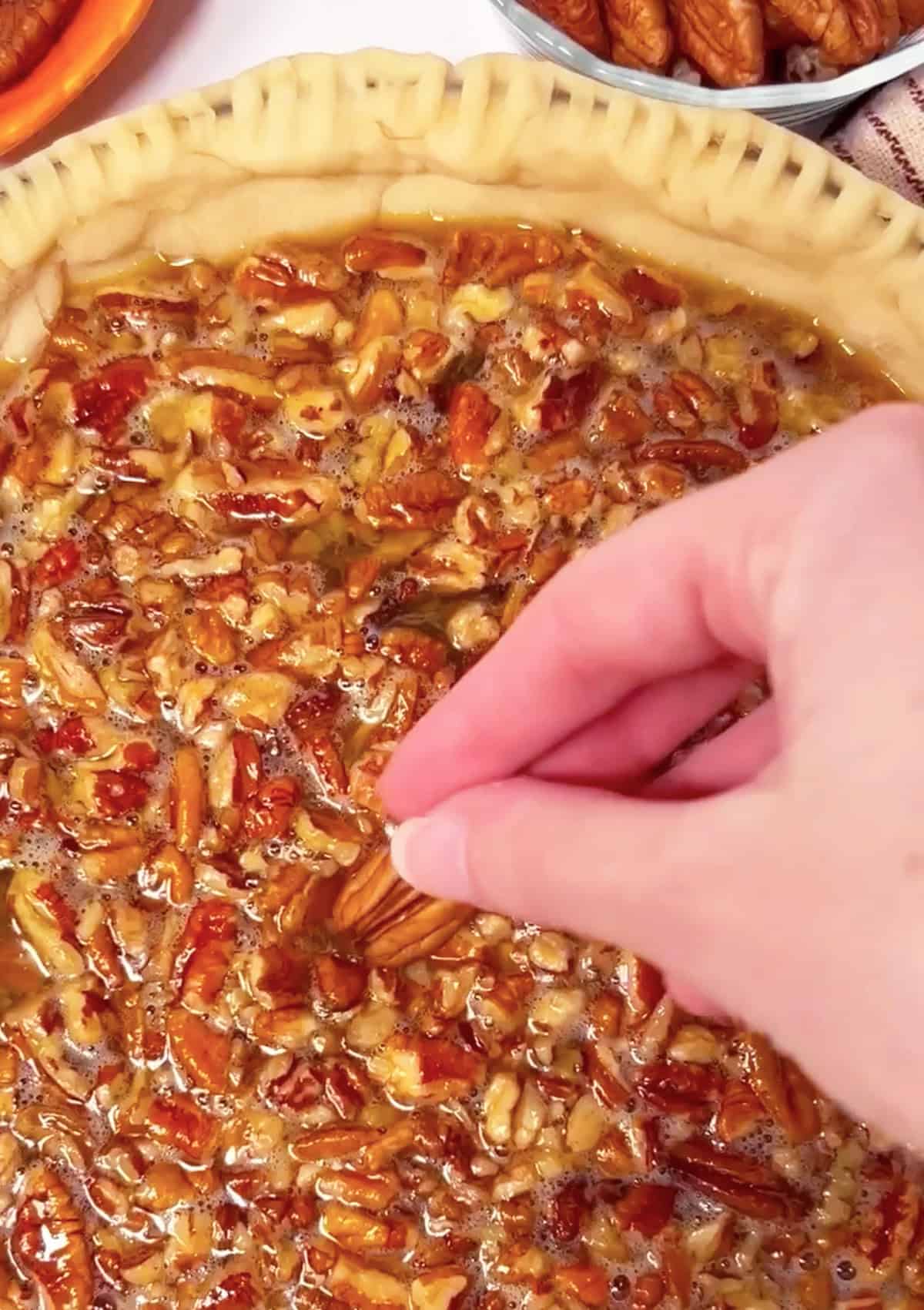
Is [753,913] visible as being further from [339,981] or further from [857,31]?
[857,31]

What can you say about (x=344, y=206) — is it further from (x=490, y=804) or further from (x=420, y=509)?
(x=490, y=804)

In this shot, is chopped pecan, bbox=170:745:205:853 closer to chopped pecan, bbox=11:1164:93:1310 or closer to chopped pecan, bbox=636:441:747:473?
chopped pecan, bbox=11:1164:93:1310

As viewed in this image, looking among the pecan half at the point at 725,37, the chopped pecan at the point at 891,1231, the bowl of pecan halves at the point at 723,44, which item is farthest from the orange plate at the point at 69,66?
the chopped pecan at the point at 891,1231

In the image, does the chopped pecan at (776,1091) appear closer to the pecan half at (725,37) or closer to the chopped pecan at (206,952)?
the chopped pecan at (206,952)

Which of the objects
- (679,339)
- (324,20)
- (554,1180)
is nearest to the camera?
(554,1180)

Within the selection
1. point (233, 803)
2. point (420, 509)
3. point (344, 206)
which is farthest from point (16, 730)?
point (344, 206)

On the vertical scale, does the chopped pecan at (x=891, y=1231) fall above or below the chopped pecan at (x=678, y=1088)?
below

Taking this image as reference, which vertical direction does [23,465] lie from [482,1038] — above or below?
above
